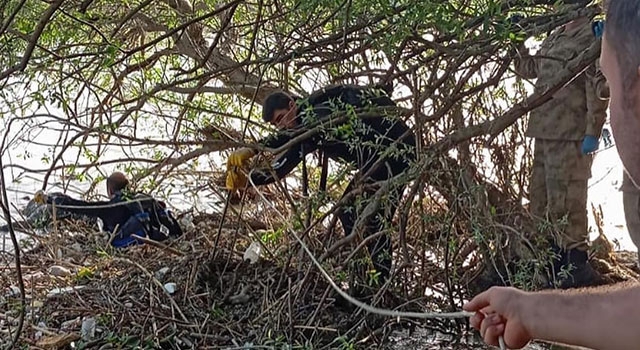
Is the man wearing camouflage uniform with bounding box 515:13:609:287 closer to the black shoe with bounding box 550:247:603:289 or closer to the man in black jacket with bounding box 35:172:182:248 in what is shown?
the black shoe with bounding box 550:247:603:289

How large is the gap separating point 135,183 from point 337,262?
3.98ft

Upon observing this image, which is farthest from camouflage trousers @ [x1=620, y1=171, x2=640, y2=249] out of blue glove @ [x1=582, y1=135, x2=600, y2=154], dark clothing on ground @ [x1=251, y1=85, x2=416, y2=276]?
dark clothing on ground @ [x1=251, y1=85, x2=416, y2=276]

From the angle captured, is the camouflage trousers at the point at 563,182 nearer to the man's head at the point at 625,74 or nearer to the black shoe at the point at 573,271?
the black shoe at the point at 573,271

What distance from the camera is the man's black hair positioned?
4.72m

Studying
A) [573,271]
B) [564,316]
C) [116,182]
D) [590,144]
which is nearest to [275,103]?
[116,182]

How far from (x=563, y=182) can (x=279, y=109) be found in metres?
1.67

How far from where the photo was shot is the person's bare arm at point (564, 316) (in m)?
1.34

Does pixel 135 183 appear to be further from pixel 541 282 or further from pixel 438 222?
pixel 541 282

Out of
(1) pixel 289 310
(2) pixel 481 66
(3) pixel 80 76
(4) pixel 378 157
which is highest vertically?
(3) pixel 80 76

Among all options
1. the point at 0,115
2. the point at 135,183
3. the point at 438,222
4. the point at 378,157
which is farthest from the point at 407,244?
the point at 0,115

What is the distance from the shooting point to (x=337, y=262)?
461cm

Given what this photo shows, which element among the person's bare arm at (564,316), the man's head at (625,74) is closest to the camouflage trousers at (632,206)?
the person's bare arm at (564,316)

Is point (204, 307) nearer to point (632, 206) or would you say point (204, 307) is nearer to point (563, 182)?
point (563, 182)

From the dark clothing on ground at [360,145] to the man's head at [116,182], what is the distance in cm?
119
